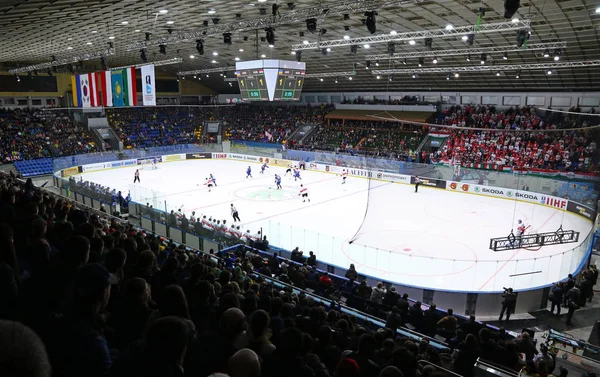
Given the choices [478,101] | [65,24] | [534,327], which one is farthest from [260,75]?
[478,101]

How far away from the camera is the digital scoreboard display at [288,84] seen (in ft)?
73.0

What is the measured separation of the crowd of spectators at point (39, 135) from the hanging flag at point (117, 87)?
20.2m

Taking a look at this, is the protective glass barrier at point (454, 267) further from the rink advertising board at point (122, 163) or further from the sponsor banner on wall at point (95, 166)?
the rink advertising board at point (122, 163)

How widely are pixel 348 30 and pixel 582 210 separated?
51.0ft

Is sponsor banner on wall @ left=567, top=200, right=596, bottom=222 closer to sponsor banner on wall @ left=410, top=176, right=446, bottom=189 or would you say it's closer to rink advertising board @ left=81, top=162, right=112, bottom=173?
sponsor banner on wall @ left=410, top=176, right=446, bottom=189

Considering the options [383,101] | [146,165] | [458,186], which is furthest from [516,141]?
[146,165]

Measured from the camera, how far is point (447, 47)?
1043 inches

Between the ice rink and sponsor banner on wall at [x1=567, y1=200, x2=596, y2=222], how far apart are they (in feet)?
1.19

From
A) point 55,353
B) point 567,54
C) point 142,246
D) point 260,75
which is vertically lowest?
point 142,246

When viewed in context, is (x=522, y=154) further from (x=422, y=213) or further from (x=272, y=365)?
(x=272, y=365)

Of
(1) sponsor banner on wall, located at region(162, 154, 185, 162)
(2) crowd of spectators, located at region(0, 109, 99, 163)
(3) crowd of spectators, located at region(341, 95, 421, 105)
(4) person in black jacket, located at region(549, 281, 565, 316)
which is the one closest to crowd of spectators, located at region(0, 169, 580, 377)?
(4) person in black jacket, located at region(549, 281, 565, 316)

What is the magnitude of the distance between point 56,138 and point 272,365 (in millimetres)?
44605

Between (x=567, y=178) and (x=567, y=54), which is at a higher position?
(x=567, y=54)

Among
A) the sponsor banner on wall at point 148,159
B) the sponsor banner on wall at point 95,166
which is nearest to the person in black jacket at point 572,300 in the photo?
the sponsor banner on wall at point 95,166
